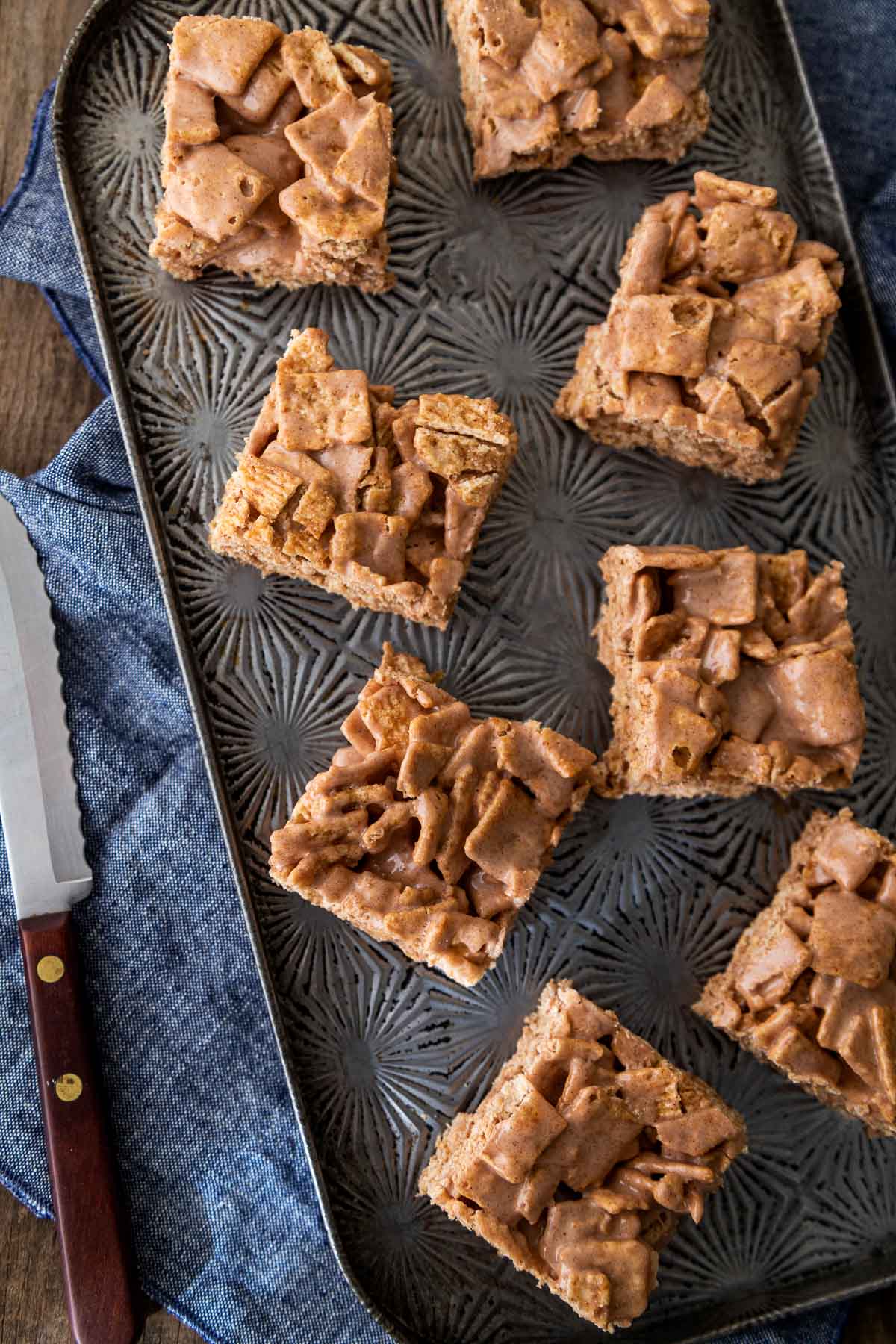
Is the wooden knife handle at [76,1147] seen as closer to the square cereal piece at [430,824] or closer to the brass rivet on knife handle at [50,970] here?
the brass rivet on knife handle at [50,970]

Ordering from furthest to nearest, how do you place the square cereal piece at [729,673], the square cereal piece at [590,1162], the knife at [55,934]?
the square cereal piece at [729,673] < the knife at [55,934] < the square cereal piece at [590,1162]

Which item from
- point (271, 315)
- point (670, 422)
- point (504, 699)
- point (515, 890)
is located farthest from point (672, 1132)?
point (271, 315)

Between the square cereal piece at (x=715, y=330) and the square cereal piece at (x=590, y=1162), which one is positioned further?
the square cereal piece at (x=715, y=330)

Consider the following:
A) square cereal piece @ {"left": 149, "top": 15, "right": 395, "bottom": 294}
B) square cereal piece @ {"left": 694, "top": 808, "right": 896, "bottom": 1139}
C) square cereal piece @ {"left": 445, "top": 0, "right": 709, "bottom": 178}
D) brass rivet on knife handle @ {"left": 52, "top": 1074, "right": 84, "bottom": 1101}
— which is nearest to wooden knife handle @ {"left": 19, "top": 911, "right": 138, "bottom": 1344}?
brass rivet on knife handle @ {"left": 52, "top": 1074, "right": 84, "bottom": 1101}

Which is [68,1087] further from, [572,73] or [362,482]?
[572,73]

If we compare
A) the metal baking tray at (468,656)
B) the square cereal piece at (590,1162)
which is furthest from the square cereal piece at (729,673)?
the square cereal piece at (590,1162)

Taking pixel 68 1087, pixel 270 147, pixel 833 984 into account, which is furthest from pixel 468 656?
pixel 68 1087
